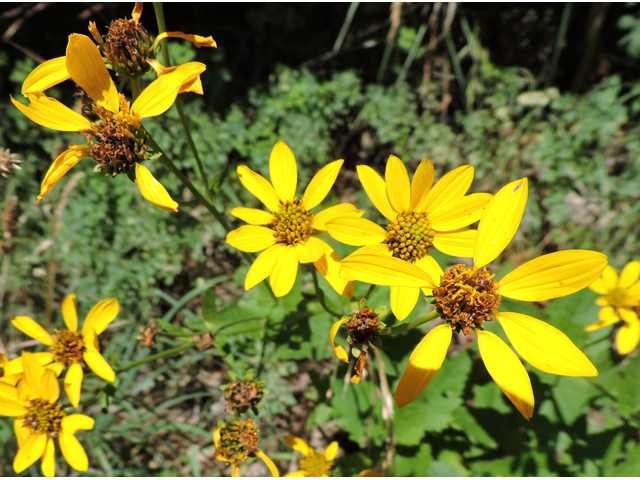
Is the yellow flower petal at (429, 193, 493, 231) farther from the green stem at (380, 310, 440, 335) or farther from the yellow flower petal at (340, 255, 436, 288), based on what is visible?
the green stem at (380, 310, 440, 335)

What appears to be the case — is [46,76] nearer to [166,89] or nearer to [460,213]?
[166,89]

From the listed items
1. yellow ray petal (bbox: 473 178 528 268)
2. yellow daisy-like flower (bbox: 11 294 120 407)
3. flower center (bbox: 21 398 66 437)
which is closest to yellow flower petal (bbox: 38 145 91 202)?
yellow daisy-like flower (bbox: 11 294 120 407)

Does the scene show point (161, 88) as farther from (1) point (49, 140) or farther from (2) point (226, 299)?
(1) point (49, 140)

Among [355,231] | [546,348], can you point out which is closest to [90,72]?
[355,231]

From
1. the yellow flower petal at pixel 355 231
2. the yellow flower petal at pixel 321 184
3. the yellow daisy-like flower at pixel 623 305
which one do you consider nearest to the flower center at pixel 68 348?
the yellow flower petal at pixel 321 184

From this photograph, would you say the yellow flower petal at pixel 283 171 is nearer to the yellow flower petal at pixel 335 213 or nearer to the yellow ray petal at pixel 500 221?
the yellow flower petal at pixel 335 213

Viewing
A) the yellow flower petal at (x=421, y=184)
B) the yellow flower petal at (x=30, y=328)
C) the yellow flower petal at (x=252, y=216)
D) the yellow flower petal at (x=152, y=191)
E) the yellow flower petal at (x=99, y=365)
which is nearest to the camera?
the yellow flower petal at (x=152, y=191)

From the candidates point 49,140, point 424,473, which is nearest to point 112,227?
point 49,140
